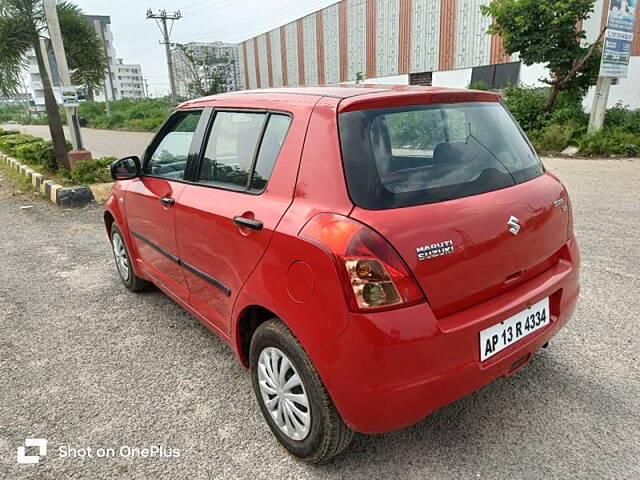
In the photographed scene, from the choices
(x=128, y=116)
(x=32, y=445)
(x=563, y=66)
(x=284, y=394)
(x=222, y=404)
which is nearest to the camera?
(x=284, y=394)

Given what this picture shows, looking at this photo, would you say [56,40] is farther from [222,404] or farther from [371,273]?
[371,273]

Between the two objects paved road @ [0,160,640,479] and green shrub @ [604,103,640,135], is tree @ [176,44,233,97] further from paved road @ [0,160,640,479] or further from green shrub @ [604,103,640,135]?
paved road @ [0,160,640,479]

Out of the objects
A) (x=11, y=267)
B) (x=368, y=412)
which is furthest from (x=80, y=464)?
(x=11, y=267)

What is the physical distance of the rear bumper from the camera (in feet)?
5.35

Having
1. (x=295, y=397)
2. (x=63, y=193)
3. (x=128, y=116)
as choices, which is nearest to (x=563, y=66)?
(x=63, y=193)

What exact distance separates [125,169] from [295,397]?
2204mm

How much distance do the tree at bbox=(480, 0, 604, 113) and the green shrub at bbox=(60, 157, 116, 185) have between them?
410 inches

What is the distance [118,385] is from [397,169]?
2050 millimetres

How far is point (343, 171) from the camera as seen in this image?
1.80 meters

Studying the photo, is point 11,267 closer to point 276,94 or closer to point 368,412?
point 276,94

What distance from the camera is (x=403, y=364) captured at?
1.65 metres

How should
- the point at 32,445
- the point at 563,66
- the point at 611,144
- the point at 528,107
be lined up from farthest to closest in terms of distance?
the point at 528,107
the point at 563,66
the point at 611,144
the point at 32,445

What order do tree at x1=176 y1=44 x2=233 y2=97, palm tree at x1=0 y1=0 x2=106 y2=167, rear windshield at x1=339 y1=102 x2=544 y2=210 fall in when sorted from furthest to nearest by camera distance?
1. tree at x1=176 y1=44 x2=233 y2=97
2. palm tree at x1=0 y1=0 x2=106 y2=167
3. rear windshield at x1=339 y1=102 x2=544 y2=210

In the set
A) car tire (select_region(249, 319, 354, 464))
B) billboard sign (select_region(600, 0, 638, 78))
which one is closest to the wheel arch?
car tire (select_region(249, 319, 354, 464))
